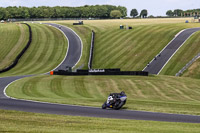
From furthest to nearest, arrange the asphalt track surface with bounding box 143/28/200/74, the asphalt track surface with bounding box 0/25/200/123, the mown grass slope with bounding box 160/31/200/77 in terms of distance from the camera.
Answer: the asphalt track surface with bounding box 143/28/200/74 → the mown grass slope with bounding box 160/31/200/77 → the asphalt track surface with bounding box 0/25/200/123

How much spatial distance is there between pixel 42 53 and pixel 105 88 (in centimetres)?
4765

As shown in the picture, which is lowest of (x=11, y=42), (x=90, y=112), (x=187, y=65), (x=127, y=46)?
(x=187, y=65)

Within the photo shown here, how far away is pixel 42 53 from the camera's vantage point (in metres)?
96.6

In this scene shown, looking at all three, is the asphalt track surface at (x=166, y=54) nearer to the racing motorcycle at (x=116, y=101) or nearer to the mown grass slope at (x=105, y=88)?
the mown grass slope at (x=105, y=88)

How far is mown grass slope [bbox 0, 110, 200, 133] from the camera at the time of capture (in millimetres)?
22297

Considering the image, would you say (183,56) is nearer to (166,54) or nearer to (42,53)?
(166,54)

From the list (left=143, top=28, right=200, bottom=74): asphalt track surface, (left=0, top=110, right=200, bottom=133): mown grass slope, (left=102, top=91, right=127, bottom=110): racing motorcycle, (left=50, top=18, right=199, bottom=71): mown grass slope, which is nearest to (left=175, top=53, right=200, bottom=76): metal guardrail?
(left=143, top=28, right=200, bottom=74): asphalt track surface

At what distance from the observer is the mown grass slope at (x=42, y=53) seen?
8229cm

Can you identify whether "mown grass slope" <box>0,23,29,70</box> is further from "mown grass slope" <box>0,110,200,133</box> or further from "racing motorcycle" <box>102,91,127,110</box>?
"mown grass slope" <box>0,110,200,133</box>

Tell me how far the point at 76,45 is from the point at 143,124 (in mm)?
80367

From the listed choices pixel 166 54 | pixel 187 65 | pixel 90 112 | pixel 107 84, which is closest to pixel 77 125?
pixel 90 112

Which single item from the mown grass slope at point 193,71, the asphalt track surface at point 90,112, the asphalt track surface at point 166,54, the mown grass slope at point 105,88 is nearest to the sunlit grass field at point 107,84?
the mown grass slope at point 105,88

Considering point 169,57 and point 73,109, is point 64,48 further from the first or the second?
point 73,109

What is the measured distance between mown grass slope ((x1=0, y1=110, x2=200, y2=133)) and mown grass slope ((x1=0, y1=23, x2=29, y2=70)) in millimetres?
59713
